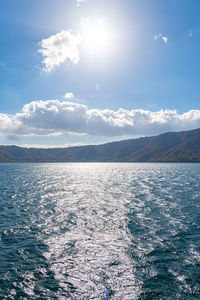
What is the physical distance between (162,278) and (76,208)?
24386mm

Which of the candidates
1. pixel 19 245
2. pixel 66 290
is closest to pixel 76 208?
pixel 19 245

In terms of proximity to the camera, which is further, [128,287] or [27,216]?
[27,216]

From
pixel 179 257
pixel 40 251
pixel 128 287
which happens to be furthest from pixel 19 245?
pixel 179 257

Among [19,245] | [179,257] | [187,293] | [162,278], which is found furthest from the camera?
[19,245]

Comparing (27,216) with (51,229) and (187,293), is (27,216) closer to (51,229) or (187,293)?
(51,229)

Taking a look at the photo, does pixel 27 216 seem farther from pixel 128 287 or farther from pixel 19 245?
pixel 128 287

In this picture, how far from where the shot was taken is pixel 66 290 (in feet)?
45.8

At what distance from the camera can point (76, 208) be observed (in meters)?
37.6

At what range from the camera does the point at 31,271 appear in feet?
53.5

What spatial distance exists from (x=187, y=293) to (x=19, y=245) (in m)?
17.0

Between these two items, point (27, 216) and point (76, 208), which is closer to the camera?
point (27, 216)

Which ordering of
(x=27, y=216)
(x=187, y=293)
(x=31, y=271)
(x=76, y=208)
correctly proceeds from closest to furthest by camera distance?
(x=187, y=293) < (x=31, y=271) < (x=27, y=216) < (x=76, y=208)

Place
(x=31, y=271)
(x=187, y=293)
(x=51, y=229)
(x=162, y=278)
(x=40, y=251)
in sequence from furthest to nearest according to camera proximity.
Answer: (x=51, y=229), (x=40, y=251), (x=31, y=271), (x=162, y=278), (x=187, y=293)

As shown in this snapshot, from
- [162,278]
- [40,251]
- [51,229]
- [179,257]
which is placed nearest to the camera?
[162,278]
